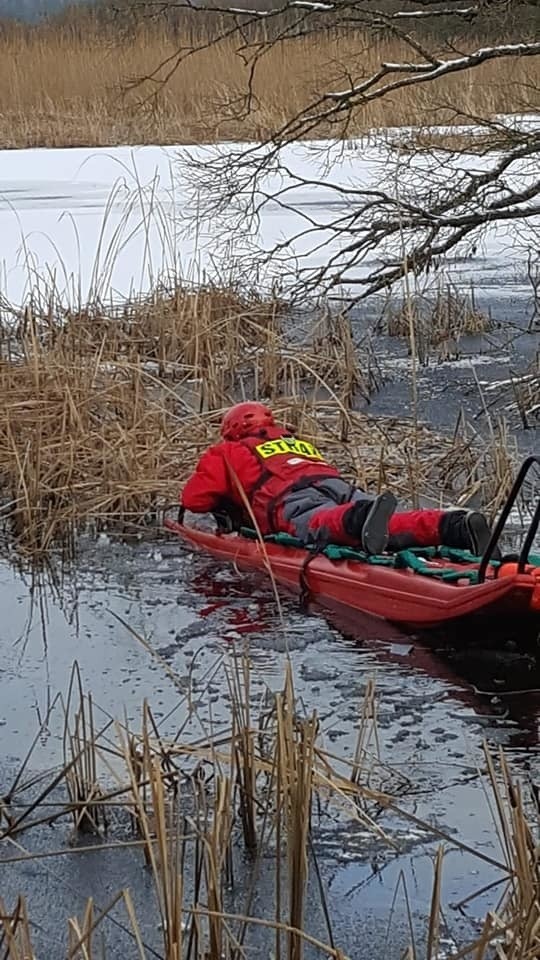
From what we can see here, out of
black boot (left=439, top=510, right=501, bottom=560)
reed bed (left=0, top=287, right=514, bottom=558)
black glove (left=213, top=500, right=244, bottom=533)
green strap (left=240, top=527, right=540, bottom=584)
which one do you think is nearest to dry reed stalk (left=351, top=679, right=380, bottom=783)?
green strap (left=240, top=527, right=540, bottom=584)

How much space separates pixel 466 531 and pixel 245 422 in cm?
102

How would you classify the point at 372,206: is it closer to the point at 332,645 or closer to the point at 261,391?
the point at 261,391

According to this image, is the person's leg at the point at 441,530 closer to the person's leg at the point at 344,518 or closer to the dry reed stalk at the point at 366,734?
the person's leg at the point at 344,518

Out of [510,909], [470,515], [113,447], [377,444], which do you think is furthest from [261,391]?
[510,909]

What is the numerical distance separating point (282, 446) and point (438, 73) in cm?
313

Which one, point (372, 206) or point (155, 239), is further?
point (155, 239)

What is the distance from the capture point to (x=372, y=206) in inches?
281

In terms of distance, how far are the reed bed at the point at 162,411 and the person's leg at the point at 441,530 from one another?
0.74 meters

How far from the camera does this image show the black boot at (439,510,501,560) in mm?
4039

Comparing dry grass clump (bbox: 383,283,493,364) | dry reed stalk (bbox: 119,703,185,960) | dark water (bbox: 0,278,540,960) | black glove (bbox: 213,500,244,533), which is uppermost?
dry grass clump (bbox: 383,283,493,364)

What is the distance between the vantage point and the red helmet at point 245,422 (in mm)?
4785

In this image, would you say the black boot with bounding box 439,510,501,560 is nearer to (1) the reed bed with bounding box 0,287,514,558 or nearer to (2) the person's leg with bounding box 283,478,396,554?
(2) the person's leg with bounding box 283,478,396,554

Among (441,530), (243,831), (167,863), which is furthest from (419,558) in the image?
(167,863)

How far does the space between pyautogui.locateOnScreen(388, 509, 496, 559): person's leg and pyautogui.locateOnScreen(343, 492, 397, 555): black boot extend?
0.24 ft
